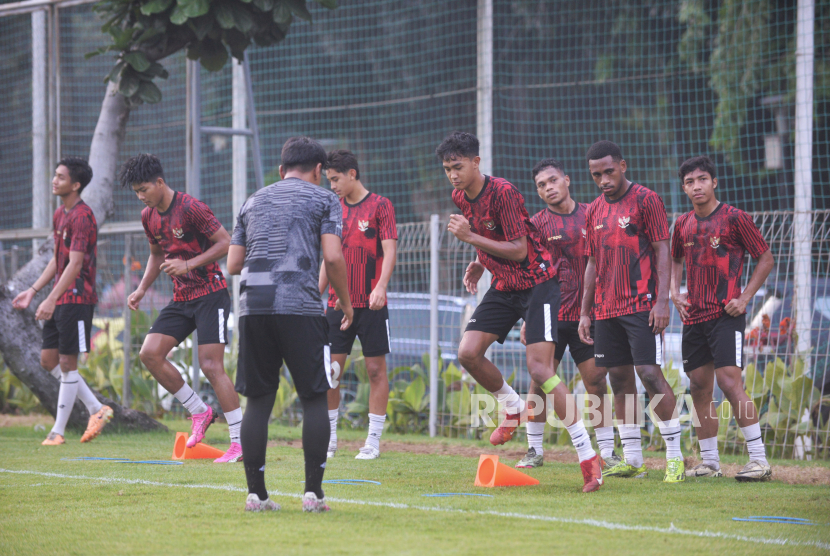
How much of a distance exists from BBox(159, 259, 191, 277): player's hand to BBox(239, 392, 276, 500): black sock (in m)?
2.48

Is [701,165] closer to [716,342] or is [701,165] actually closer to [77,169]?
[716,342]

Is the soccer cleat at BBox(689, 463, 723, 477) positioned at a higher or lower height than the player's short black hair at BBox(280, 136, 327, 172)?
lower

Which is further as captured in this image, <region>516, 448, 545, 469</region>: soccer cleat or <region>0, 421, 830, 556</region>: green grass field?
<region>516, 448, 545, 469</region>: soccer cleat

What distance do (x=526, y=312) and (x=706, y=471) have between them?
1938mm

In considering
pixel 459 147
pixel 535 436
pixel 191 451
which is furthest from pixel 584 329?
pixel 191 451

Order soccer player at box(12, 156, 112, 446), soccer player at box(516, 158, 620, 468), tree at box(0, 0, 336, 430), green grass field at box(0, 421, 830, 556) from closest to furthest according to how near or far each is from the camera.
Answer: green grass field at box(0, 421, 830, 556), soccer player at box(516, 158, 620, 468), soccer player at box(12, 156, 112, 446), tree at box(0, 0, 336, 430)

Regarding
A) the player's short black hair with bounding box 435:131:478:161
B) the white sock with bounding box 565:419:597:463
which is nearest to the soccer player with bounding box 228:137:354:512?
the player's short black hair with bounding box 435:131:478:161

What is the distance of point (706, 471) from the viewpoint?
254 inches

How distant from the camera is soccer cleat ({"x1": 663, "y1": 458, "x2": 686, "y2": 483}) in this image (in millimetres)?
6043

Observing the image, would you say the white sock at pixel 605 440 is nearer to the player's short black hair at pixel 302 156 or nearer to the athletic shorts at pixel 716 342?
the athletic shorts at pixel 716 342

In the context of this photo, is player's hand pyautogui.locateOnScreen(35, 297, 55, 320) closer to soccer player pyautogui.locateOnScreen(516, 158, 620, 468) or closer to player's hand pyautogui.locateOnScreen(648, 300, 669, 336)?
soccer player pyautogui.locateOnScreen(516, 158, 620, 468)

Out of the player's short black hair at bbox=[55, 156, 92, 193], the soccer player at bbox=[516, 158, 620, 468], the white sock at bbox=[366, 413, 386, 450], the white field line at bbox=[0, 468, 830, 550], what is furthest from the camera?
the player's short black hair at bbox=[55, 156, 92, 193]

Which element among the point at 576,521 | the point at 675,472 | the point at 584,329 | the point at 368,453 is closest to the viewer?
the point at 576,521

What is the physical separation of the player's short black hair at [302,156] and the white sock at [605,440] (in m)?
3.35
